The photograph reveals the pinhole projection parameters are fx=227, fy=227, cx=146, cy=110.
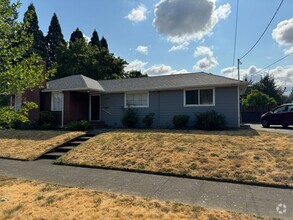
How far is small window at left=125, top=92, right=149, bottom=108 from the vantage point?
Answer: 15.0 metres

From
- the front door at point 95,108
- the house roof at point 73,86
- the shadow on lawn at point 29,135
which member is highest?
the house roof at point 73,86

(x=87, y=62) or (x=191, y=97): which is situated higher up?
(x=87, y=62)

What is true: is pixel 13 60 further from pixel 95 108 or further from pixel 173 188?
pixel 95 108

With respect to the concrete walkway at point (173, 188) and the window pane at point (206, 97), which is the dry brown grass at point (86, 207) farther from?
the window pane at point (206, 97)

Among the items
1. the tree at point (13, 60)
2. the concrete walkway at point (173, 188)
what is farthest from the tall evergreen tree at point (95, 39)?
the tree at point (13, 60)

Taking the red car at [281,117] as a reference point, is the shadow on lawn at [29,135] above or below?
below

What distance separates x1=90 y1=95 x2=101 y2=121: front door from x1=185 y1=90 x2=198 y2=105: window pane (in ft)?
20.9

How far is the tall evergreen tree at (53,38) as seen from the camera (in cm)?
4012

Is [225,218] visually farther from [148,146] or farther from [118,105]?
[118,105]

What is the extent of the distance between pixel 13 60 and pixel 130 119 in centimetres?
979

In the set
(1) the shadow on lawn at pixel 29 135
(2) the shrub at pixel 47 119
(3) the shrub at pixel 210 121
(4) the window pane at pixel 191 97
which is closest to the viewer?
(1) the shadow on lawn at pixel 29 135

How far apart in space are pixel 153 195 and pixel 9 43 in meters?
4.46

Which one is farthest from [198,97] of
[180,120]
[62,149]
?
[62,149]

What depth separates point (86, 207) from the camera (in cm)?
416
